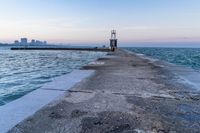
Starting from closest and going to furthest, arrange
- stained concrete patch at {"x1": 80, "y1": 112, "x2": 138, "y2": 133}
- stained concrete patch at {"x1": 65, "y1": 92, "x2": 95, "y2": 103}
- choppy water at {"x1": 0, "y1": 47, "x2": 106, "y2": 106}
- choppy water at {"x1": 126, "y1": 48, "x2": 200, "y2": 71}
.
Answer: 1. stained concrete patch at {"x1": 80, "y1": 112, "x2": 138, "y2": 133}
2. stained concrete patch at {"x1": 65, "y1": 92, "x2": 95, "y2": 103}
3. choppy water at {"x1": 0, "y1": 47, "x2": 106, "y2": 106}
4. choppy water at {"x1": 126, "y1": 48, "x2": 200, "y2": 71}

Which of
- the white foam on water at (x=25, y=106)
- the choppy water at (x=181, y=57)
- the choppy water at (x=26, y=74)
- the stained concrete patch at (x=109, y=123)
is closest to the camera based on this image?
the stained concrete patch at (x=109, y=123)

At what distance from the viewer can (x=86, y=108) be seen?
4.88m

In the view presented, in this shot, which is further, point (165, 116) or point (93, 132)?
point (165, 116)

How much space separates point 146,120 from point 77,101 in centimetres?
191

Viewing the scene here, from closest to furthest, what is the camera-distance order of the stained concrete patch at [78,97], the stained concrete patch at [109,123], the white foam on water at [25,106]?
the stained concrete patch at [109,123] < the white foam on water at [25,106] < the stained concrete patch at [78,97]

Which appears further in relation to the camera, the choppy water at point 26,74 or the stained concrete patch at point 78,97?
the choppy water at point 26,74

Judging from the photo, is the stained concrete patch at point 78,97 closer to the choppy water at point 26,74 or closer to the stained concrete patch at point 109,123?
the stained concrete patch at point 109,123

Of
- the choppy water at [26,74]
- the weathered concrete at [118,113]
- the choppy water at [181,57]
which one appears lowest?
the choppy water at [181,57]

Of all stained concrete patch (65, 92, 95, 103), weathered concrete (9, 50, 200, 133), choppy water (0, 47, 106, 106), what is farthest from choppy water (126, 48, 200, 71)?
stained concrete patch (65, 92, 95, 103)

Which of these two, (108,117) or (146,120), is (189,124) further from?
(108,117)

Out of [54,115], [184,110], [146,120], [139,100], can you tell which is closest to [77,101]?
[54,115]

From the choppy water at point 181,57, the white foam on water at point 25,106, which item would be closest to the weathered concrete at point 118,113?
the white foam on water at point 25,106

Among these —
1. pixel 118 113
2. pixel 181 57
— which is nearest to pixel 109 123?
pixel 118 113

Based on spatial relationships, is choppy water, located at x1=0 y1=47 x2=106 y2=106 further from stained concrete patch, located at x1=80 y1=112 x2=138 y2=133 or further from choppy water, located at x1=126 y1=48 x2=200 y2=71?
choppy water, located at x1=126 y1=48 x2=200 y2=71
